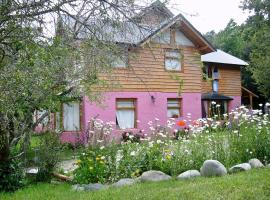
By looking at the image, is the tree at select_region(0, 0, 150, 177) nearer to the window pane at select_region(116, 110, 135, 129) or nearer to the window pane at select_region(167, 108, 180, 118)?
the window pane at select_region(116, 110, 135, 129)

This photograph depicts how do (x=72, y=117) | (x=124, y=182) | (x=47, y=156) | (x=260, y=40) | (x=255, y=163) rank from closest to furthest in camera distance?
(x=124, y=182), (x=255, y=163), (x=47, y=156), (x=72, y=117), (x=260, y=40)

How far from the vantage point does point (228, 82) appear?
28656 mm

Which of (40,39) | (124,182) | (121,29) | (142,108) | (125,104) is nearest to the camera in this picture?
(40,39)

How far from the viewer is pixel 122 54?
251 inches

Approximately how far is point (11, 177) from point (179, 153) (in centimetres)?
368

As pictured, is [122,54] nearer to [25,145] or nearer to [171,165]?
[171,165]

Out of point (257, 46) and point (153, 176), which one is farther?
point (257, 46)

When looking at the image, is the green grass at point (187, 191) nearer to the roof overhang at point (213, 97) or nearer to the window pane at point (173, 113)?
the window pane at point (173, 113)

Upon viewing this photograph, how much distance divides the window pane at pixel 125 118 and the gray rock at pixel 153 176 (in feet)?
37.1

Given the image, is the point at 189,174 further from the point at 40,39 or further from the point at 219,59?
the point at 219,59

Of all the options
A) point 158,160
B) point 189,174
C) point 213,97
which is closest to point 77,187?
point 158,160

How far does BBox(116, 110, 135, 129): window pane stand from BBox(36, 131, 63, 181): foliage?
9894 millimetres

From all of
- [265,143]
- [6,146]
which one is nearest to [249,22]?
[265,143]

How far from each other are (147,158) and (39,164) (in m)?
2.56
